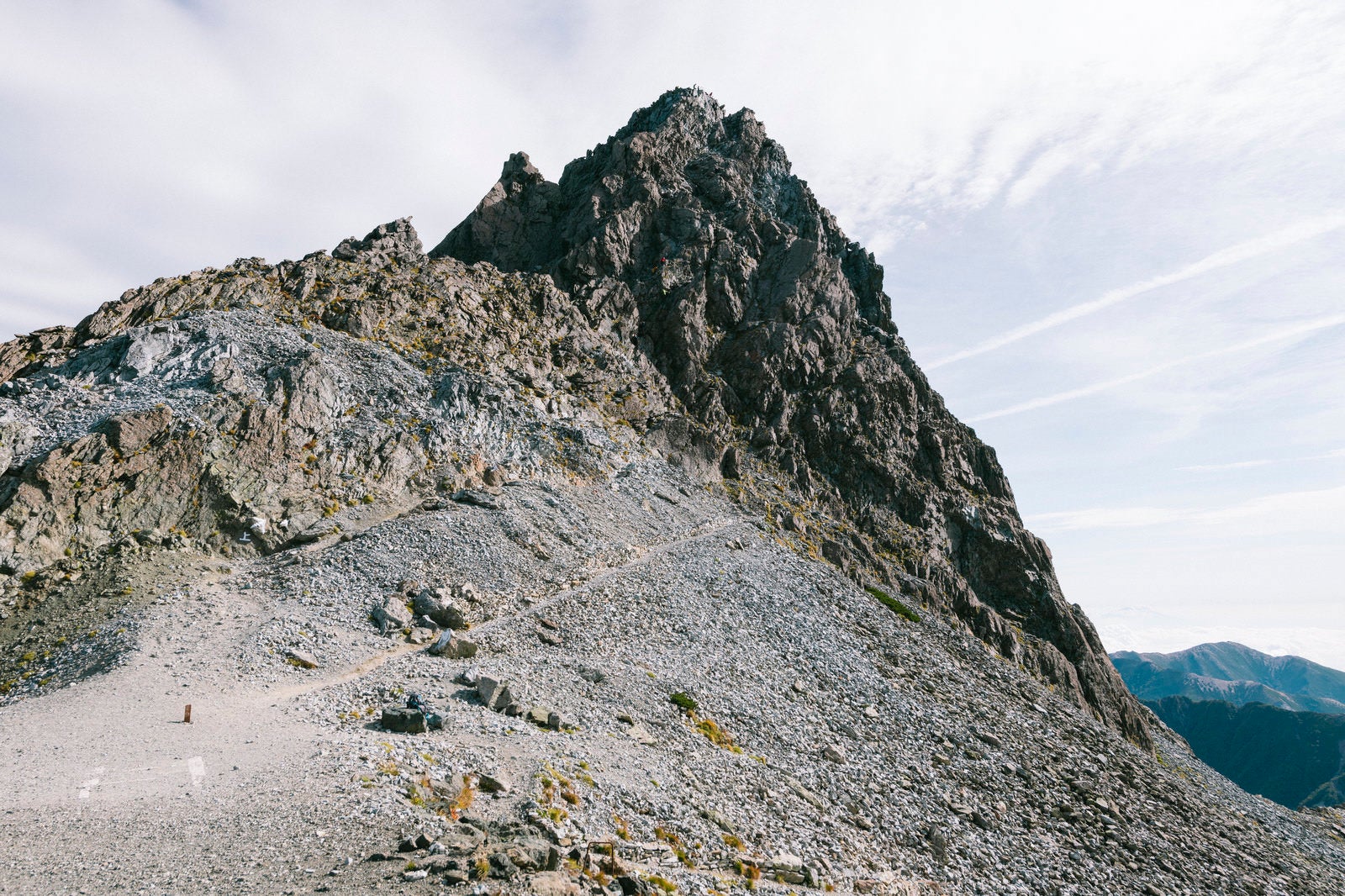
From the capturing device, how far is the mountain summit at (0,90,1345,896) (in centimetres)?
1838

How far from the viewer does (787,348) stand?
80438 mm

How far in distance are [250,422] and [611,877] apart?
3795 cm

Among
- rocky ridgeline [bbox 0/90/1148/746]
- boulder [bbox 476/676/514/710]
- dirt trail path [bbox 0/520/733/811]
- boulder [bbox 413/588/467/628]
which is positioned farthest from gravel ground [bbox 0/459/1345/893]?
rocky ridgeline [bbox 0/90/1148/746]

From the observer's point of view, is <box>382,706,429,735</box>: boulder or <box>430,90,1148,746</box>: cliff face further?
<box>430,90,1148,746</box>: cliff face

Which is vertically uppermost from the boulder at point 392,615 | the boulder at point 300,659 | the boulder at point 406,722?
the boulder at point 392,615

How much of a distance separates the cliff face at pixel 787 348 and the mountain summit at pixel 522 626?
0.65 metres

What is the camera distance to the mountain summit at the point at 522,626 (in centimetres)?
1838

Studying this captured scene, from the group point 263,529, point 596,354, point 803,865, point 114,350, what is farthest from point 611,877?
point 596,354

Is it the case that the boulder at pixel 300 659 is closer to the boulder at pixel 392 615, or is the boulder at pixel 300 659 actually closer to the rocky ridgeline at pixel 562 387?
the boulder at pixel 392 615

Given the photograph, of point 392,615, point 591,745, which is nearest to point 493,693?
point 591,745

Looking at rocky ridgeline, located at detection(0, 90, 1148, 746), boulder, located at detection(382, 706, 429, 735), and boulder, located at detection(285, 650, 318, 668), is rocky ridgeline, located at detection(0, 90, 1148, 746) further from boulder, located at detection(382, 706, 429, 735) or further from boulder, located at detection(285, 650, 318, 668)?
boulder, located at detection(382, 706, 429, 735)

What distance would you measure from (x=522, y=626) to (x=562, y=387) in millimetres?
33159

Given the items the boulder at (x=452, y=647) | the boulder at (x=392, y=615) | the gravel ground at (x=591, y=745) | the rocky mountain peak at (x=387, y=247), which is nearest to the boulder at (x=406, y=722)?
the gravel ground at (x=591, y=745)

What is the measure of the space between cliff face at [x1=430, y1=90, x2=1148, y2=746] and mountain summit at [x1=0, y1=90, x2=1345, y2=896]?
0.65m
